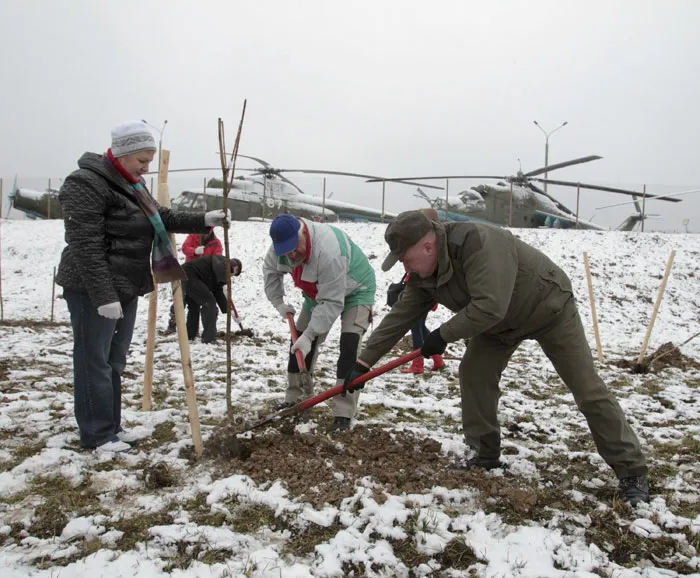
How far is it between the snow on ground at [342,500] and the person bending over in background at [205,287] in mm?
1726

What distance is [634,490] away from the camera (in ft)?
8.45

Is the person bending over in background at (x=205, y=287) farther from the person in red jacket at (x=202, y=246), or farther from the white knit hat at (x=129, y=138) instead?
the white knit hat at (x=129, y=138)

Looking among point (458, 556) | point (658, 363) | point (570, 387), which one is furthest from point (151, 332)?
point (658, 363)

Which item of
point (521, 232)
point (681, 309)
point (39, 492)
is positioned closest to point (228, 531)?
point (39, 492)

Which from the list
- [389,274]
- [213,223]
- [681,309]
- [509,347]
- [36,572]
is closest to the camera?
[36,572]

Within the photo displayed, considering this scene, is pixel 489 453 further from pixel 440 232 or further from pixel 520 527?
pixel 440 232

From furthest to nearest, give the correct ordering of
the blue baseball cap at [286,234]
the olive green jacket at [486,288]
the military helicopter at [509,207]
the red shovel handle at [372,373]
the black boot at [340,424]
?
the military helicopter at [509,207] < the black boot at [340,424] < the blue baseball cap at [286,234] < the red shovel handle at [372,373] < the olive green jacket at [486,288]

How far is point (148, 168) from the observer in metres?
2.93

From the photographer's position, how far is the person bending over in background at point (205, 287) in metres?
6.86

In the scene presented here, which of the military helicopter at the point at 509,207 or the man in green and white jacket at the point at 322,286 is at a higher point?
the military helicopter at the point at 509,207

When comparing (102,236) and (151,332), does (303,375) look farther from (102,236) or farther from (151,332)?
(102,236)

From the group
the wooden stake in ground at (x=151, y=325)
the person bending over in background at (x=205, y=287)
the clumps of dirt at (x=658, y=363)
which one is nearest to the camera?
the wooden stake in ground at (x=151, y=325)

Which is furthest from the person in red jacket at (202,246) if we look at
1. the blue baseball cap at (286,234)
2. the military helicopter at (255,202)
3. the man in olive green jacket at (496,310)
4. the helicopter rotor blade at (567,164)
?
the military helicopter at (255,202)

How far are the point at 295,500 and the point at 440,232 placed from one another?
1491 millimetres
